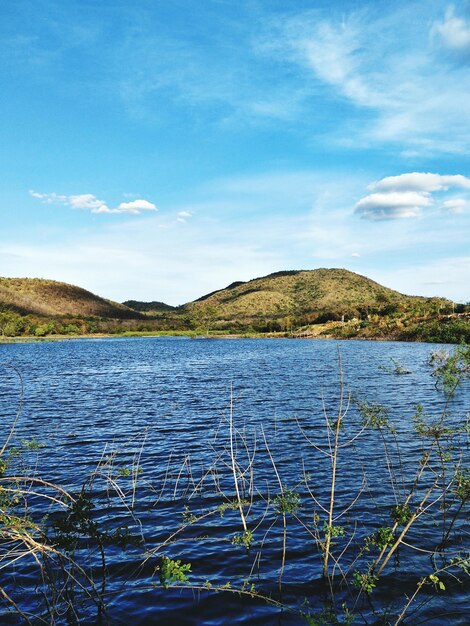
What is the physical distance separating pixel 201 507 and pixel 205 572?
442cm

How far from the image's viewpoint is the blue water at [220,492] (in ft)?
33.7

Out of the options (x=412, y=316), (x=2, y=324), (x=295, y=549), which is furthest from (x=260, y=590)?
(x=2, y=324)

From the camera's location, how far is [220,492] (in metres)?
16.8

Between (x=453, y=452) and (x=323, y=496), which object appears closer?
(x=323, y=496)

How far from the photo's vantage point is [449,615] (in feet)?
31.2

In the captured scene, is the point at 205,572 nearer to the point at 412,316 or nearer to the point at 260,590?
the point at 260,590

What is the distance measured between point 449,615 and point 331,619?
259cm

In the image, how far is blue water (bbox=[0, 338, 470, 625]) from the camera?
10.3 meters

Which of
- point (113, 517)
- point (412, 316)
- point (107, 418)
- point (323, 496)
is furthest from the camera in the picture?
point (412, 316)

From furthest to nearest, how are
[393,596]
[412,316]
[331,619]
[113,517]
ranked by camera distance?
[412,316] < [113,517] < [393,596] < [331,619]

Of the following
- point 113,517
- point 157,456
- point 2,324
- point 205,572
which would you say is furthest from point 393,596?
point 2,324

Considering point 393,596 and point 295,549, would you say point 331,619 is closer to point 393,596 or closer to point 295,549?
point 393,596

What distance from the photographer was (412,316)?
14050 centimetres

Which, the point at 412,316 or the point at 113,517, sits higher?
the point at 412,316
